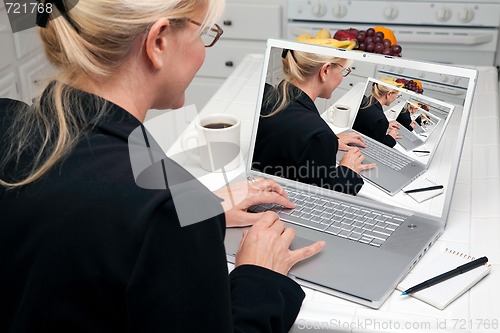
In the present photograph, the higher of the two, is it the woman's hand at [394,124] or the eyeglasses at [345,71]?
the eyeglasses at [345,71]

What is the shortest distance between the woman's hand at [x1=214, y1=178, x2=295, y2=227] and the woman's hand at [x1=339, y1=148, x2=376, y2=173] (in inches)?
5.9

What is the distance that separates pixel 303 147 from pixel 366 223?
0.23m

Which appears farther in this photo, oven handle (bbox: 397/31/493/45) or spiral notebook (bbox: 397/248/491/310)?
oven handle (bbox: 397/31/493/45)

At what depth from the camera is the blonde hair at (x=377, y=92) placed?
1.16 meters

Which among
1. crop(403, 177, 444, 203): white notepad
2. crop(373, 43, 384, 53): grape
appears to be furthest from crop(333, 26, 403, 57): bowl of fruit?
crop(403, 177, 444, 203): white notepad

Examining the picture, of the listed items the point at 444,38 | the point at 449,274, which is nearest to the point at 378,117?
the point at 449,274

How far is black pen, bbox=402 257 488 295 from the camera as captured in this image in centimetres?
93

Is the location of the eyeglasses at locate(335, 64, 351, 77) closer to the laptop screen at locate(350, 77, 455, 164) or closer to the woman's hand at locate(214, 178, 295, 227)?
the laptop screen at locate(350, 77, 455, 164)

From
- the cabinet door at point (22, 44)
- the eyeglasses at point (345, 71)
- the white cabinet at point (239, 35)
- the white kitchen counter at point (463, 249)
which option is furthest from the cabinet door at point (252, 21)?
the eyeglasses at point (345, 71)

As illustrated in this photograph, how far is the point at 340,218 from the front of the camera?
1.12 m

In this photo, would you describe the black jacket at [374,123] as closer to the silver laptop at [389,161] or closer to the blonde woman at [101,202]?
the silver laptop at [389,161]

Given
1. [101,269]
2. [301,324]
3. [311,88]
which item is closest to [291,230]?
[301,324]

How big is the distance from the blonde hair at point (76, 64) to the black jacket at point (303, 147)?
551mm

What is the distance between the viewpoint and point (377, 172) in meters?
1.21
